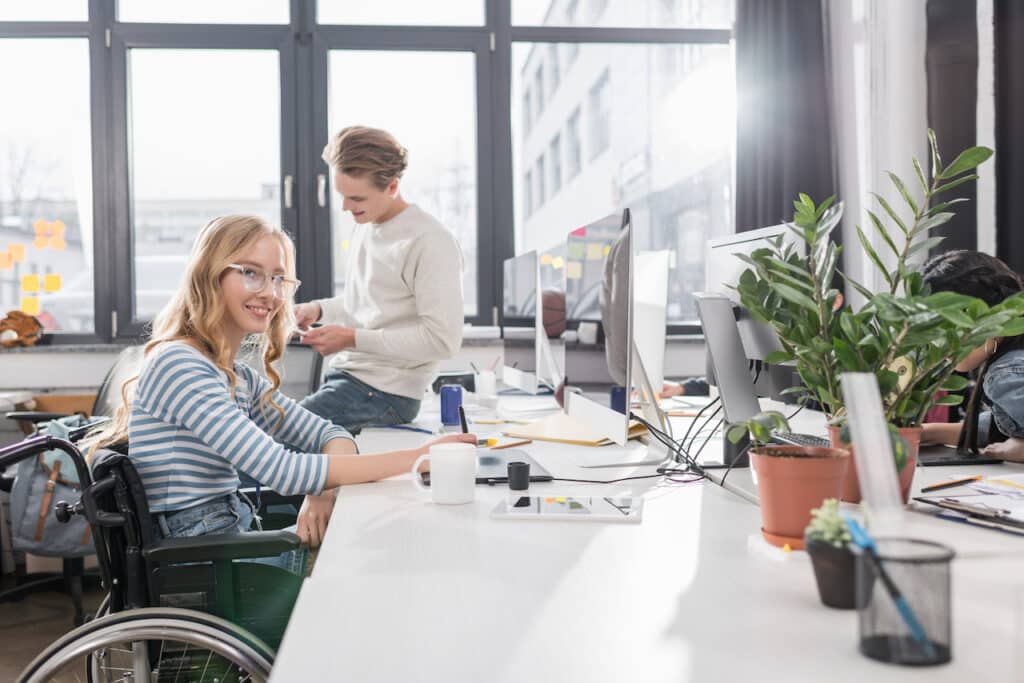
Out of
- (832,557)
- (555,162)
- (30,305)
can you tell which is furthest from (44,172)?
(832,557)

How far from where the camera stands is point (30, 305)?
381cm

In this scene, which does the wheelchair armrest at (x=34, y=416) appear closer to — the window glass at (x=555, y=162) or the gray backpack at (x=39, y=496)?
the gray backpack at (x=39, y=496)

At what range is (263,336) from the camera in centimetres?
181

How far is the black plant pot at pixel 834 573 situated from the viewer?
79 centimetres

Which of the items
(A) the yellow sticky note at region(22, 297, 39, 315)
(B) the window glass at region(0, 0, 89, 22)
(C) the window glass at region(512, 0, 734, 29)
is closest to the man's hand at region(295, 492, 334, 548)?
(A) the yellow sticky note at region(22, 297, 39, 315)

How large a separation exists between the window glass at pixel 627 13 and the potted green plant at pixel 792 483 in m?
3.34

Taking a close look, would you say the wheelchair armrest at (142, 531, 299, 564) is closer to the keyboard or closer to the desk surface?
the desk surface

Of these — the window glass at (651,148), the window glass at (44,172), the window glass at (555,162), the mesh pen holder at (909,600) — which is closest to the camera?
the mesh pen holder at (909,600)

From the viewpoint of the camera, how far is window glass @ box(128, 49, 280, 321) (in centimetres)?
387

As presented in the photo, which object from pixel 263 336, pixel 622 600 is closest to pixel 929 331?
pixel 622 600

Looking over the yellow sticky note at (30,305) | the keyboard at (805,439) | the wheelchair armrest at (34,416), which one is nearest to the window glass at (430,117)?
the yellow sticky note at (30,305)

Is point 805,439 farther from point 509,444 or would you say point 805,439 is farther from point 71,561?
point 71,561

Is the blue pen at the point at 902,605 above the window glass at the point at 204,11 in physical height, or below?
below

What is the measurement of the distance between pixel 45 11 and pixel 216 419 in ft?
10.9
